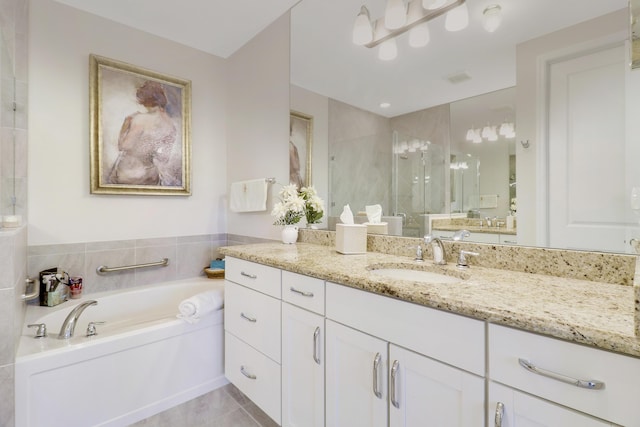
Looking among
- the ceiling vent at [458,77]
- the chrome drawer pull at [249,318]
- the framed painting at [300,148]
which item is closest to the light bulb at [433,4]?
the ceiling vent at [458,77]

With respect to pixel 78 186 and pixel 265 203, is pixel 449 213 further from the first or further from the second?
pixel 78 186

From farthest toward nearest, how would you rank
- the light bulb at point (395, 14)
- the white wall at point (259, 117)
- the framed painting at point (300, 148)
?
the white wall at point (259, 117)
the framed painting at point (300, 148)
the light bulb at point (395, 14)

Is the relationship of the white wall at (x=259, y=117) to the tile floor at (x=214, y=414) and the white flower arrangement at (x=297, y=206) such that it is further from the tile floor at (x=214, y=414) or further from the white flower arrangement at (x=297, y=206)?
the tile floor at (x=214, y=414)

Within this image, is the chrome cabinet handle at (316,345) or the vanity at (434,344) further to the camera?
the chrome cabinet handle at (316,345)

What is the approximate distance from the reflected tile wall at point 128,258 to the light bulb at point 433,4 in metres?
2.38

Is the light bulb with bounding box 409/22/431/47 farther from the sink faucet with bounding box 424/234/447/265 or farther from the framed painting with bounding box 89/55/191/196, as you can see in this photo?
the framed painting with bounding box 89/55/191/196

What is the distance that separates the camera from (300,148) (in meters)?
2.21

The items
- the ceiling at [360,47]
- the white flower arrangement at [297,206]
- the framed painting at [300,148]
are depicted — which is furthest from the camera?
the framed painting at [300,148]

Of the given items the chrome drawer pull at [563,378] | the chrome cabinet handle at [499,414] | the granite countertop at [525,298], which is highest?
the granite countertop at [525,298]

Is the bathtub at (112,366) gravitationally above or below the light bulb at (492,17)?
below

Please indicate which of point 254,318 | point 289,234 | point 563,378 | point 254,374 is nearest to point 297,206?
point 289,234

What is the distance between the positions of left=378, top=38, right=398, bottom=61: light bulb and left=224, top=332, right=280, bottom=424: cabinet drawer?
1.72 meters

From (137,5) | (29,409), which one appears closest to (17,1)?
(137,5)

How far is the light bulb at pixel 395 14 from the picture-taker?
1554 mm
